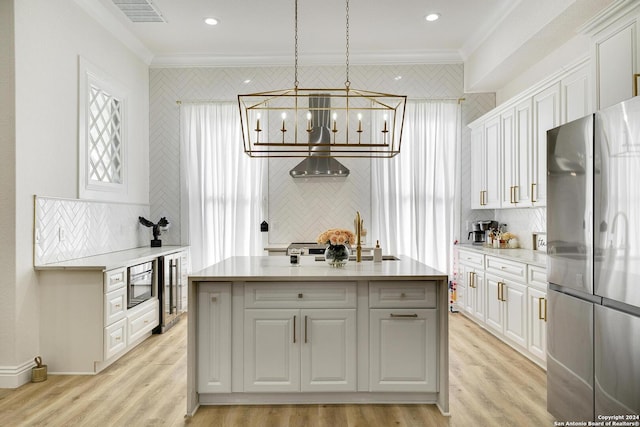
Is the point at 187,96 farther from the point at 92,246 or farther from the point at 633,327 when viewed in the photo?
the point at 633,327

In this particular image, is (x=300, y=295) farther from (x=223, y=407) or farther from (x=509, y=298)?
(x=509, y=298)

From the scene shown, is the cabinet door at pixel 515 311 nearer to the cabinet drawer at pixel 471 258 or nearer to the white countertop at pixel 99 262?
the cabinet drawer at pixel 471 258

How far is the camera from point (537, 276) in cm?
359

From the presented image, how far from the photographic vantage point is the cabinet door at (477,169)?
5.38 metres

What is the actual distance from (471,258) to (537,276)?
4.88 ft

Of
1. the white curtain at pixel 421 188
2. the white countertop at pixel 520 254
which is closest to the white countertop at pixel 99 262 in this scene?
the white curtain at pixel 421 188

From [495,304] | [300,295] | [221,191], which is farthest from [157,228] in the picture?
[495,304]

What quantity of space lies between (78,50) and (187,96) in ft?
5.71

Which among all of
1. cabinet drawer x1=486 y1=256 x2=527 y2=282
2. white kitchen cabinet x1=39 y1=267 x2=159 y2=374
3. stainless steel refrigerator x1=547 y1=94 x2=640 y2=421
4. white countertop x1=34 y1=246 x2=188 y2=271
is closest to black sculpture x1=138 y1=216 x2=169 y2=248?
white countertop x1=34 y1=246 x2=188 y2=271

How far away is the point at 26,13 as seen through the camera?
335 centimetres

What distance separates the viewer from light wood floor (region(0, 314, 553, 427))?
2674mm

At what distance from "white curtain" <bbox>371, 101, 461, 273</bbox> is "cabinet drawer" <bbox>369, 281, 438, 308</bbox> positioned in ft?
9.21

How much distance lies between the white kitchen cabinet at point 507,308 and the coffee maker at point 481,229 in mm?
990

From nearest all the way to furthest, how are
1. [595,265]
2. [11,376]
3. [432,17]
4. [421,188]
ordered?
[595,265], [11,376], [432,17], [421,188]
